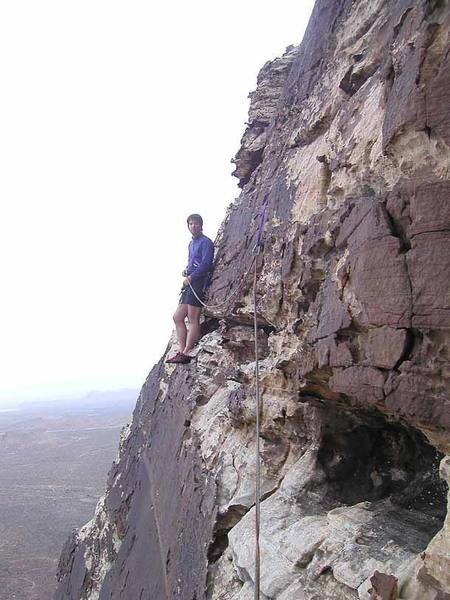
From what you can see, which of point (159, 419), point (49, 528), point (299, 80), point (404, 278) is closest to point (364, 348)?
point (404, 278)

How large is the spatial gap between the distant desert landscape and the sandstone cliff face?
13912 millimetres

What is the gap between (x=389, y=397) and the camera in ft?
13.0

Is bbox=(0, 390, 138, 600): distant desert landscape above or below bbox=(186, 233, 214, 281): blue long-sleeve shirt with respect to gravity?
below

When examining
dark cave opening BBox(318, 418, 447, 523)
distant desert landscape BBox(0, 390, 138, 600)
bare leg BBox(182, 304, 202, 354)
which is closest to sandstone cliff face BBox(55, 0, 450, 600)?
dark cave opening BBox(318, 418, 447, 523)

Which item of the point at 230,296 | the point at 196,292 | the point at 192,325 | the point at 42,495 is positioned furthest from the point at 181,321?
the point at 42,495

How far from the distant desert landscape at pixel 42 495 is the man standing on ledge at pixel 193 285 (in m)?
14.9

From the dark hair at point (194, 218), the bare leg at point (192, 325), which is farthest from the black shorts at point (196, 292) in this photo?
the dark hair at point (194, 218)

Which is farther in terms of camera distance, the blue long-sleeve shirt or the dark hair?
the blue long-sleeve shirt

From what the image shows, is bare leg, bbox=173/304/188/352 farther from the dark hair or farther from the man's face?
the dark hair

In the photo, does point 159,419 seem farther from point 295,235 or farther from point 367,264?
point 367,264

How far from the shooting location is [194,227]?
9523mm

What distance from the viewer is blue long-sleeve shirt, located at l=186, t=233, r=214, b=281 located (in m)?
9.62

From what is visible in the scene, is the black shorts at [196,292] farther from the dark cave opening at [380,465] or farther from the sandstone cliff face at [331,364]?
the dark cave opening at [380,465]

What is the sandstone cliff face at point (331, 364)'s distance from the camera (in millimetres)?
3721
